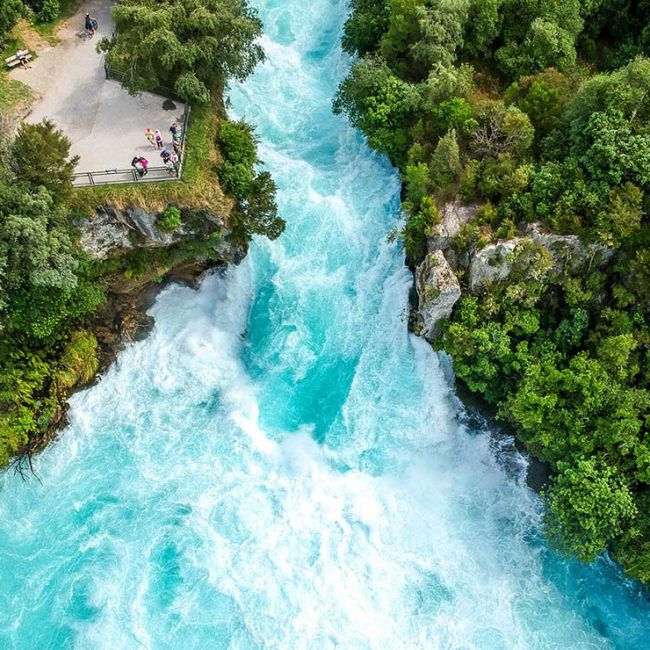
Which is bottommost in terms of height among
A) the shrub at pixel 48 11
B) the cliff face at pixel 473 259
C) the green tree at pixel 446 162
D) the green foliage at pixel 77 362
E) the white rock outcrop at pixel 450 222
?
the green foliage at pixel 77 362

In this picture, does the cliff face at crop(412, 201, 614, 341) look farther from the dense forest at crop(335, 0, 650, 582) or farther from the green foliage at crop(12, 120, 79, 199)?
the green foliage at crop(12, 120, 79, 199)

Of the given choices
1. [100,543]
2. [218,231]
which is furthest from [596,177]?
[100,543]

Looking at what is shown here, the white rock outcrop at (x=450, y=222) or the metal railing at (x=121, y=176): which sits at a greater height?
the metal railing at (x=121, y=176)

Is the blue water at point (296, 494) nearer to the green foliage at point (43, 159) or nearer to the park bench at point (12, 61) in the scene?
the green foliage at point (43, 159)

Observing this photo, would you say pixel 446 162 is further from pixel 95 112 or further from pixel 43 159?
pixel 43 159

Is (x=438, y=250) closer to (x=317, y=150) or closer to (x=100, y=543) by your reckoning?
(x=317, y=150)

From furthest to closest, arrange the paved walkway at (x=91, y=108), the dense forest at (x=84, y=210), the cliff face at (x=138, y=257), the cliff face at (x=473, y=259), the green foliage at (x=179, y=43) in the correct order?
the paved walkway at (x=91, y=108) → the green foliage at (x=179, y=43) → the cliff face at (x=138, y=257) → the cliff face at (x=473, y=259) → the dense forest at (x=84, y=210)

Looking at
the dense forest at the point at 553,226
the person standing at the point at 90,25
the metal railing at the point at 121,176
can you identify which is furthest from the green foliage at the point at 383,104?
the person standing at the point at 90,25

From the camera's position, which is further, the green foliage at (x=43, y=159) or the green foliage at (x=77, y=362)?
the green foliage at (x=77, y=362)
